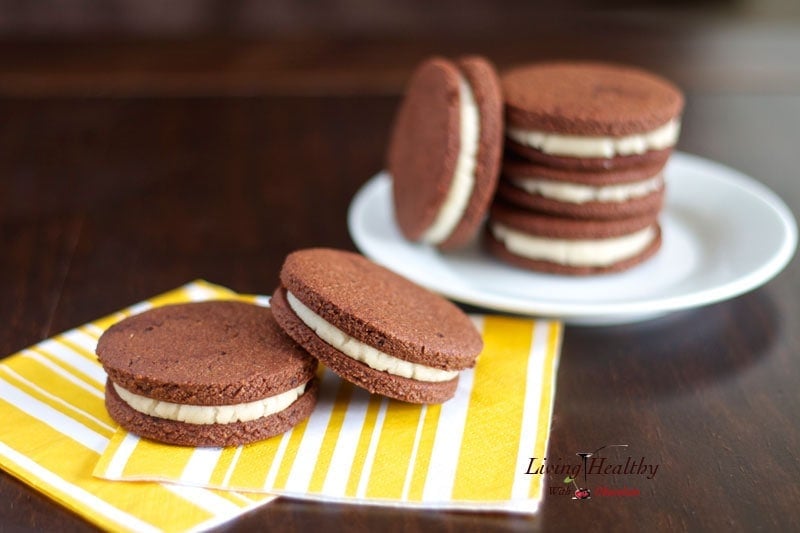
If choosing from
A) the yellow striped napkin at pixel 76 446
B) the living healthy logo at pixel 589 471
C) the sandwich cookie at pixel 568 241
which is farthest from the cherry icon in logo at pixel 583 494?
the sandwich cookie at pixel 568 241

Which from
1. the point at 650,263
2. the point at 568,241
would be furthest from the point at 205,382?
the point at 650,263

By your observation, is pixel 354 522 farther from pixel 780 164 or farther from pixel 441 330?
pixel 780 164

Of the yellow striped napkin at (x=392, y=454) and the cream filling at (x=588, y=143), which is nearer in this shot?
the yellow striped napkin at (x=392, y=454)

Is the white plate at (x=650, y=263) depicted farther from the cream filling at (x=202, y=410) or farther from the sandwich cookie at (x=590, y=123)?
the cream filling at (x=202, y=410)

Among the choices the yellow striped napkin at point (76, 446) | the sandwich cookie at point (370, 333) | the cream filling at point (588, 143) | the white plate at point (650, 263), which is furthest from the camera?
the cream filling at point (588, 143)

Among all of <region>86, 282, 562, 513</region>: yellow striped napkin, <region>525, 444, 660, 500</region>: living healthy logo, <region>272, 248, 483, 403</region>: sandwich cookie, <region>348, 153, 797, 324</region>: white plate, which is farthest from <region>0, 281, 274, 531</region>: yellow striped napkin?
<region>348, 153, 797, 324</region>: white plate

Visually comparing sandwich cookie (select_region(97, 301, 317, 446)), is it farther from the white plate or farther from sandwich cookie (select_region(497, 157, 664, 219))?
sandwich cookie (select_region(497, 157, 664, 219))
